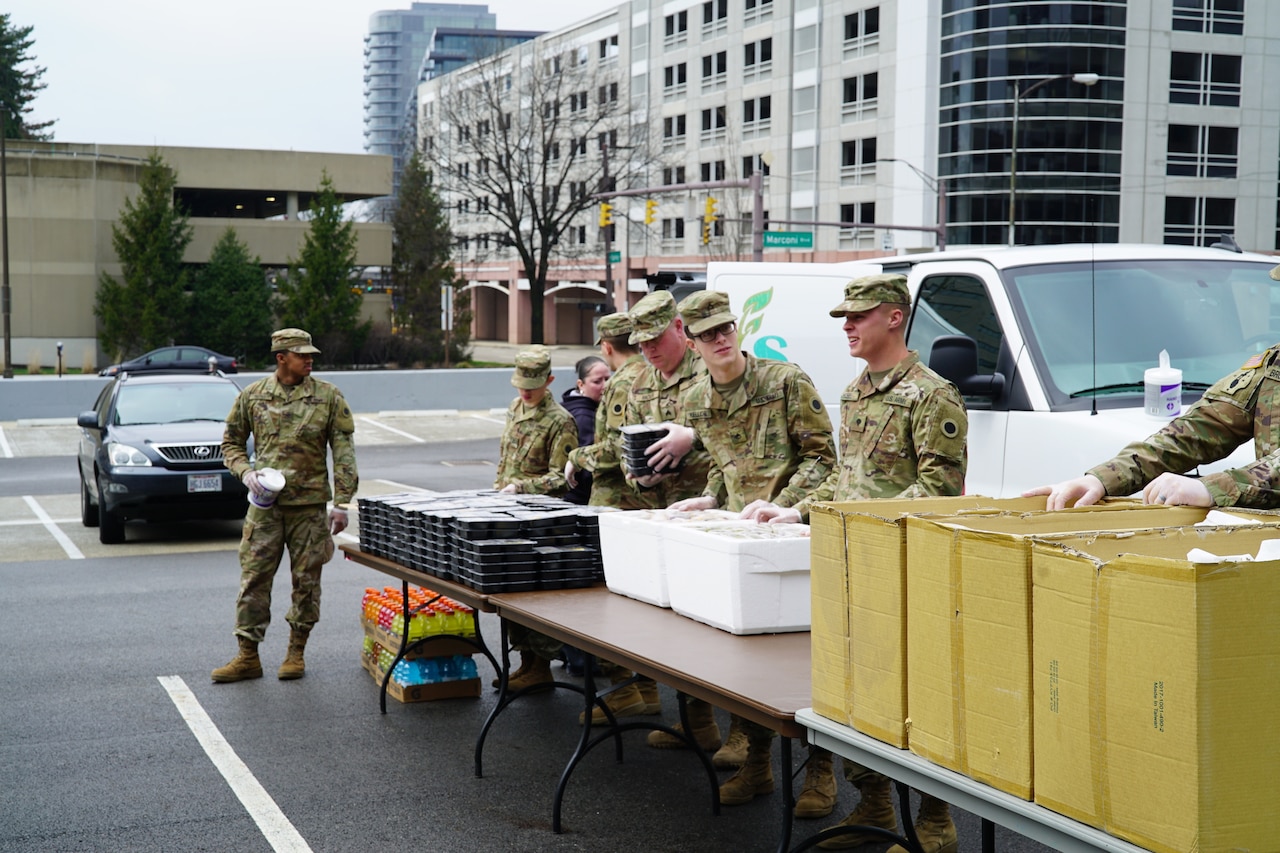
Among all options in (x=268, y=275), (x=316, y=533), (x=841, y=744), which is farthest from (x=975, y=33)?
(x=841, y=744)

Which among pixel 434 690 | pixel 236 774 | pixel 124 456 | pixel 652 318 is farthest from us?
pixel 124 456

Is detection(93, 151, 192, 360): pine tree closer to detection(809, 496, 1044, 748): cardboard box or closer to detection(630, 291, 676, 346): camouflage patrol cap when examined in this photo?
detection(630, 291, 676, 346): camouflage patrol cap

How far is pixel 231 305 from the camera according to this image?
4759cm

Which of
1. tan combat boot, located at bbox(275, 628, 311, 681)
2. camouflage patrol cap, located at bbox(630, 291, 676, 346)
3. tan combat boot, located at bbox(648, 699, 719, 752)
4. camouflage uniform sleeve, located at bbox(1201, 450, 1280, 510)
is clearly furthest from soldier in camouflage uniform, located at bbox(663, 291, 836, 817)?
tan combat boot, located at bbox(275, 628, 311, 681)

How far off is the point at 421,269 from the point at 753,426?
181ft

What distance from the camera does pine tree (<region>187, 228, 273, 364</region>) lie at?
47.5 meters

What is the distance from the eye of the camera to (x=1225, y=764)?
2.61 metres

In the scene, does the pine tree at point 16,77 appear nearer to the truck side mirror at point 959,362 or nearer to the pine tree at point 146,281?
the pine tree at point 146,281

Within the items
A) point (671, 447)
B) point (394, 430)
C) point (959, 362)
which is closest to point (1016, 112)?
point (394, 430)

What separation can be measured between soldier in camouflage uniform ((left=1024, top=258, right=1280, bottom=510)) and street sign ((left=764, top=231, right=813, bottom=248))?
33.2 metres

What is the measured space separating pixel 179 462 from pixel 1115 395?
10438 millimetres

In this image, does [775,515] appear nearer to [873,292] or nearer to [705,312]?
[873,292]

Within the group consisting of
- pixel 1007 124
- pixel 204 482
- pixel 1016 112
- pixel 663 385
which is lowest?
pixel 204 482

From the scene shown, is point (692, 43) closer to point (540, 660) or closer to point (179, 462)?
point (179, 462)
